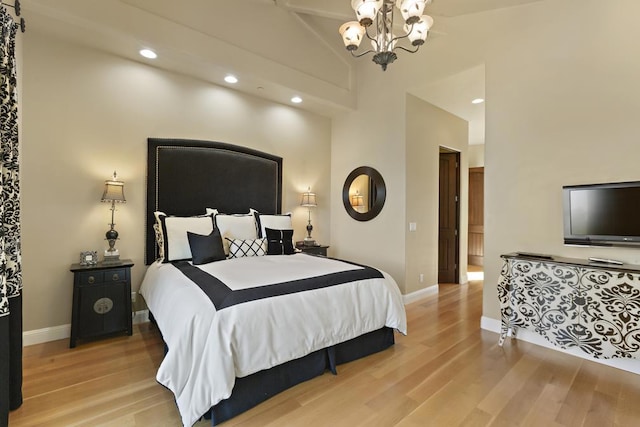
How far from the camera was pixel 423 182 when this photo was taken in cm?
463

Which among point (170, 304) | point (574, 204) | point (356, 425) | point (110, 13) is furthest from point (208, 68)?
point (574, 204)

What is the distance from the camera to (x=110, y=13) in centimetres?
284

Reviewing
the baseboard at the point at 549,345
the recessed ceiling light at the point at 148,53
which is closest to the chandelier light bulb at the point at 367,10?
the recessed ceiling light at the point at 148,53

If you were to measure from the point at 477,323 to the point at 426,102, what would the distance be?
317cm

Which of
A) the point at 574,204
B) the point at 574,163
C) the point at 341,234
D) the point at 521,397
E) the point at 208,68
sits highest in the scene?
the point at 208,68

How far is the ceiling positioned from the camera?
288 centimetres

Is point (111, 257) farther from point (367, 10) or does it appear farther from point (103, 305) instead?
point (367, 10)

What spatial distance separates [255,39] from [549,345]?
4.65m

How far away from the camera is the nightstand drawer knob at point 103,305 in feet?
9.57

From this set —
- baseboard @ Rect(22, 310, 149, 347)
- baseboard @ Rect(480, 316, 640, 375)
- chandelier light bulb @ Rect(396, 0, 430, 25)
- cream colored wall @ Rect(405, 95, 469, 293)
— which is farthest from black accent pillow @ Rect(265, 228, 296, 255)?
chandelier light bulb @ Rect(396, 0, 430, 25)

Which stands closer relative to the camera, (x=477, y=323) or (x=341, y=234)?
(x=477, y=323)

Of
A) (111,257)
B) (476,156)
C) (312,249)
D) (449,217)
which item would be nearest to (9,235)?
(111,257)

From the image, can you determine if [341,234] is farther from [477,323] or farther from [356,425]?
[356,425]

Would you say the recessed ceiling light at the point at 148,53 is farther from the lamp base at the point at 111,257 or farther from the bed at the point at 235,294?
the lamp base at the point at 111,257
